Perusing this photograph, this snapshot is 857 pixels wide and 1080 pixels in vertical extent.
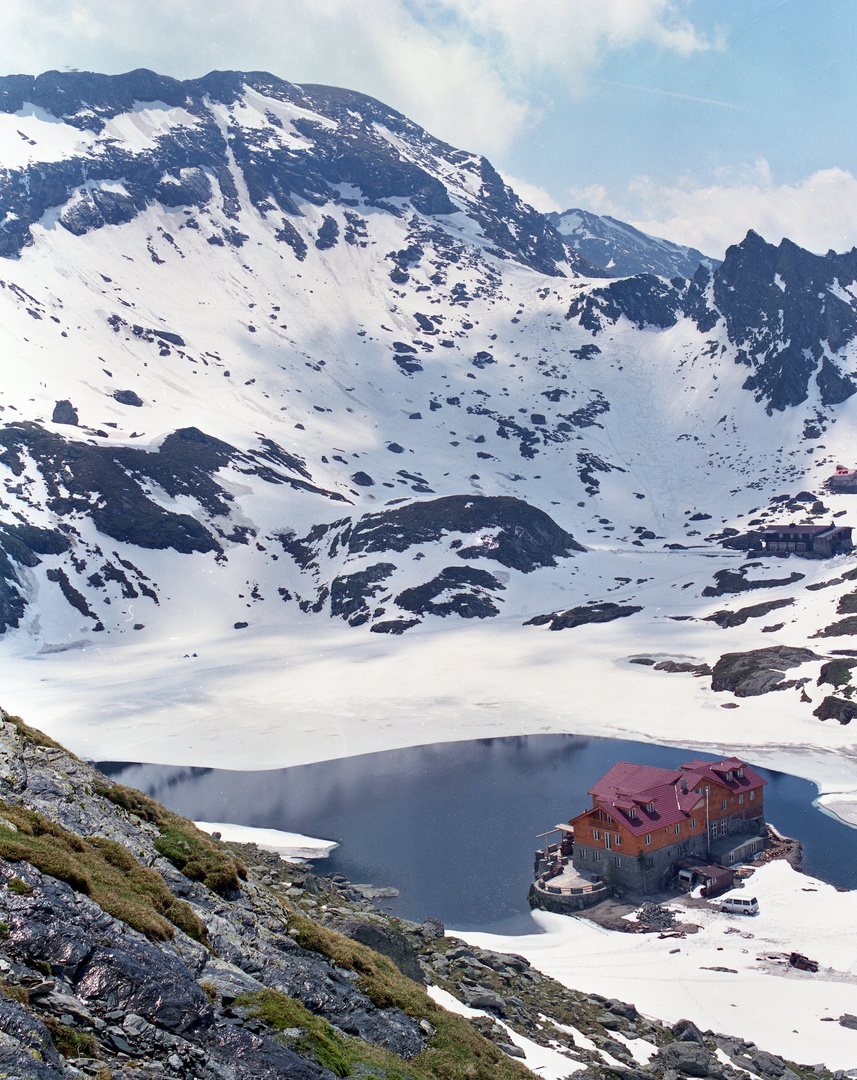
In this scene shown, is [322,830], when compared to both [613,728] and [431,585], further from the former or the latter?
[431,585]

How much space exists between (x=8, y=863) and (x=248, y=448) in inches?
7069

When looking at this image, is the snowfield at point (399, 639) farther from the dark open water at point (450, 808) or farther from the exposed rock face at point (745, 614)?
the dark open water at point (450, 808)

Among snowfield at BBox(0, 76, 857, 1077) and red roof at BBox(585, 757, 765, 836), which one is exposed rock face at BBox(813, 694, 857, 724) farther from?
red roof at BBox(585, 757, 765, 836)

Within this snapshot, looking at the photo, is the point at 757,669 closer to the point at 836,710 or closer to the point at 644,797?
the point at 836,710

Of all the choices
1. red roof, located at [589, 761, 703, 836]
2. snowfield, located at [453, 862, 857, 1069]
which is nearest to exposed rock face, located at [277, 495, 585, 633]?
red roof, located at [589, 761, 703, 836]

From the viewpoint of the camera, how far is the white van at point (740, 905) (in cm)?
4553

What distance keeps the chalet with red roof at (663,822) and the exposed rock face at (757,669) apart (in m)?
36.5

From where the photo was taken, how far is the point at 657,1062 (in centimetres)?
2808

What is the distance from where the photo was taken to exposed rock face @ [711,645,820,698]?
91.9m

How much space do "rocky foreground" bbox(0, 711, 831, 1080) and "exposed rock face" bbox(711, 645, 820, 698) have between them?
227 ft

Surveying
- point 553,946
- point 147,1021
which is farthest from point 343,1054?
point 553,946

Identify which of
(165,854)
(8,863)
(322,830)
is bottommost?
(322,830)

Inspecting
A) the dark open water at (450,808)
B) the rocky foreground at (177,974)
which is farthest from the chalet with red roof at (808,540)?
the rocky foreground at (177,974)

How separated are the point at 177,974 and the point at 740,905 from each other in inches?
1589
